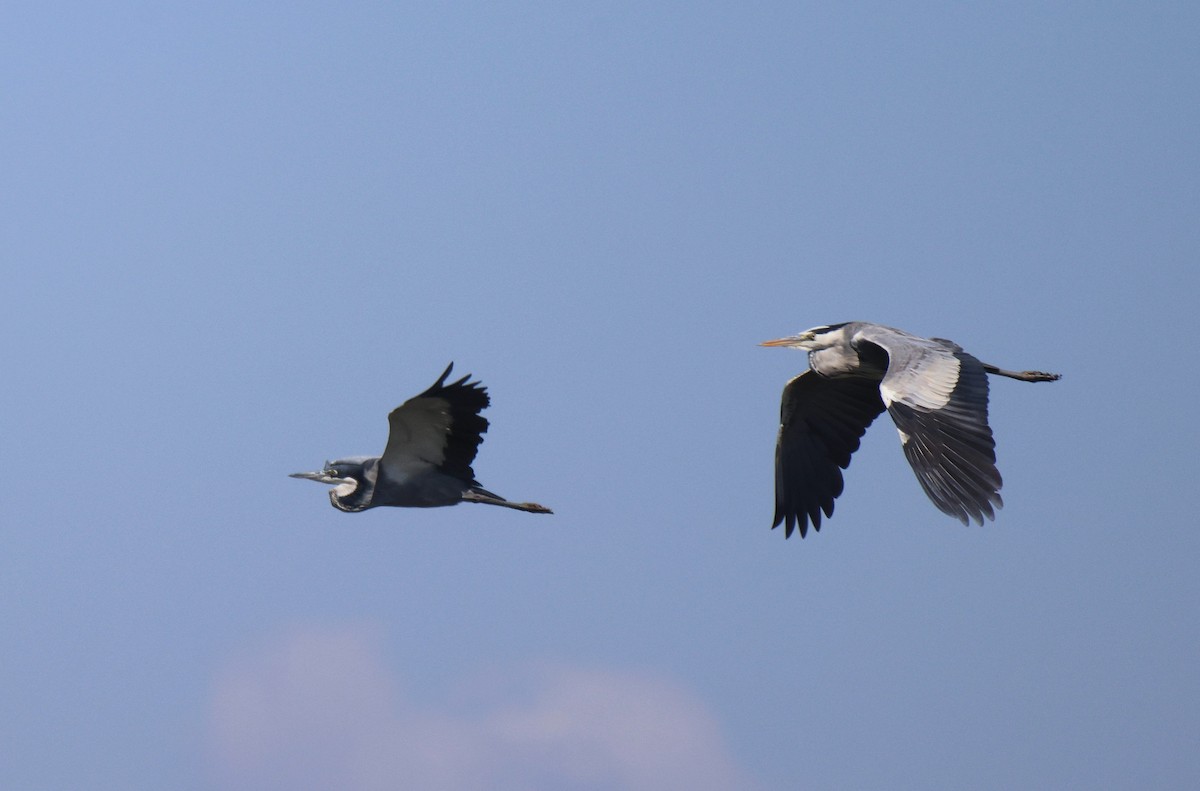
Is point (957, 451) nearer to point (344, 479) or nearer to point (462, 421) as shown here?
point (462, 421)

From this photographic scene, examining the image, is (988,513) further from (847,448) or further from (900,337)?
(847,448)

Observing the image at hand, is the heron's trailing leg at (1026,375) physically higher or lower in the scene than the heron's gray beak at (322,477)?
higher

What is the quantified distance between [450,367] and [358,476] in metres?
1.97

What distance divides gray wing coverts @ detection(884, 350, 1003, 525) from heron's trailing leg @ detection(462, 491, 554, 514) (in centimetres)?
374

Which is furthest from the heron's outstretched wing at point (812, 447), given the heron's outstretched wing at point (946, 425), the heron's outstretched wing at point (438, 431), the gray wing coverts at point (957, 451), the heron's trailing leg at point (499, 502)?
the heron's outstretched wing at point (438, 431)

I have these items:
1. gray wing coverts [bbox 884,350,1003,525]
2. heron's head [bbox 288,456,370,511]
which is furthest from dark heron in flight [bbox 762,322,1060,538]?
heron's head [bbox 288,456,370,511]

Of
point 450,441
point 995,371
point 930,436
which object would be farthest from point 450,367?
point 995,371

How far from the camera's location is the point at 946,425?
1088 cm

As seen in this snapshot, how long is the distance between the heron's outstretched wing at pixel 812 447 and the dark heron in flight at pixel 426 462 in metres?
2.27

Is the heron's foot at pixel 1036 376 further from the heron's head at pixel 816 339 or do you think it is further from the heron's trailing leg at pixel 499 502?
the heron's trailing leg at pixel 499 502

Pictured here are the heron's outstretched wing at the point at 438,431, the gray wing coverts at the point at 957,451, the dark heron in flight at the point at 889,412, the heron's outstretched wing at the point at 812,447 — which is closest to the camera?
the gray wing coverts at the point at 957,451

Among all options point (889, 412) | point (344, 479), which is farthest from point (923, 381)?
point (344, 479)

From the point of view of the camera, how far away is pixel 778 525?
46.2 ft

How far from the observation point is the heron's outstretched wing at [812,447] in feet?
46.0
